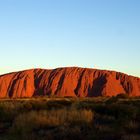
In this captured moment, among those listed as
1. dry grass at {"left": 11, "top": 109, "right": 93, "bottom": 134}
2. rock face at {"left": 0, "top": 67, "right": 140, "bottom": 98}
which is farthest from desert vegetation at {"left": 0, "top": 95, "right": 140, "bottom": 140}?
rock face at {"left": 0, "top": 67, "right": 140, "bottom": 98}

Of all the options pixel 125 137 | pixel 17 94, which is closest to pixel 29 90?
pixel 17 94

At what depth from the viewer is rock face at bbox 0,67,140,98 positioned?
327 feet

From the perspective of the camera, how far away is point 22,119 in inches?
644

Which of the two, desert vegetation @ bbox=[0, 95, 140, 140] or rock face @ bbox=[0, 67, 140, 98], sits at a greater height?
desert vegetation @ bbox=[0, 95, 140, 140]

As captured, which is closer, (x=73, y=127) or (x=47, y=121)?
(x=73, y=127)

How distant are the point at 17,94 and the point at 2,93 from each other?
178 inches

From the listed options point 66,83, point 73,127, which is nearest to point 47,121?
point 73,127

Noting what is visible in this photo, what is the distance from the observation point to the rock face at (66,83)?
99.6 m

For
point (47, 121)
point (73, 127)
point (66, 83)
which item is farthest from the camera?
point (66, 83)

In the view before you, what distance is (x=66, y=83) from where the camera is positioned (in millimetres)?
101312

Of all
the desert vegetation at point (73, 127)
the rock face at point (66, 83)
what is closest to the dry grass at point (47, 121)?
the desert vegetation at point (73, 127)

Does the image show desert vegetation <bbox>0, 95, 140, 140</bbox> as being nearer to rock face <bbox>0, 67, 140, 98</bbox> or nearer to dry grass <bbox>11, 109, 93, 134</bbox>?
dry grass <bbox>11, 109, 93, 134</bbox>

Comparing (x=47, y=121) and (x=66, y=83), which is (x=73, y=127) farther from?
(x=66, y=83)

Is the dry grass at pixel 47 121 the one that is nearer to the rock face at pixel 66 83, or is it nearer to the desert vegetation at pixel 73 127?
the desert vegetation at pixel 73 127
